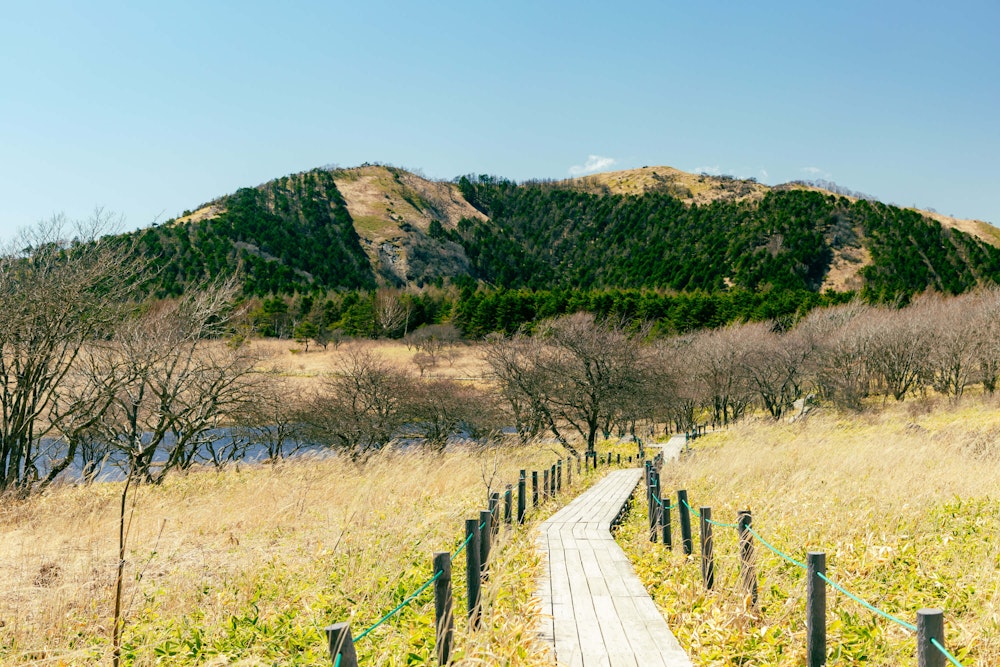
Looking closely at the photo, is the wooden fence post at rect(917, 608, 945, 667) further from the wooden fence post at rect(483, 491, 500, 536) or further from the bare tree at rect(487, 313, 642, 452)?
the bare tree at rect(487, 313, 642, 452)

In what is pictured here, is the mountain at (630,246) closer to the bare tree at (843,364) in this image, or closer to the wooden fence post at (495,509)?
the bare tree at (843,364)

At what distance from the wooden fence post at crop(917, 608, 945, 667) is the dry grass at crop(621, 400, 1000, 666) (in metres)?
2.21

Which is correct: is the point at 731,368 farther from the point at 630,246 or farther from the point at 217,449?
the point at 630,246

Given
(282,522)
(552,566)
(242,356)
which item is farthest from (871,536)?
(242,356)

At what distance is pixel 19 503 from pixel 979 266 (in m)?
142

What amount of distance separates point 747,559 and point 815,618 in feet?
4.91

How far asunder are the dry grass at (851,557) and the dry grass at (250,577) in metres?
1.71

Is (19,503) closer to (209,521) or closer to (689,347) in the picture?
(209,521)

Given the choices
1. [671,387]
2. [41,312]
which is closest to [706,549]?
[41,312]

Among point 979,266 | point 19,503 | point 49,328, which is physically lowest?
point 19,503

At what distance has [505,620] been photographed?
5.56m

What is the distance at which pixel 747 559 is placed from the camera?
5969 mm

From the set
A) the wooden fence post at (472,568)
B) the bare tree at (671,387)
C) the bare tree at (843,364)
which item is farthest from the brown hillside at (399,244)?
the wooden fence post at (472,568)

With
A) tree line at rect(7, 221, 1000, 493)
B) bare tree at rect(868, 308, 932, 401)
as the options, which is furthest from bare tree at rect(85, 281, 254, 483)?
bare tree at rect(868, 308, 932, 401)
